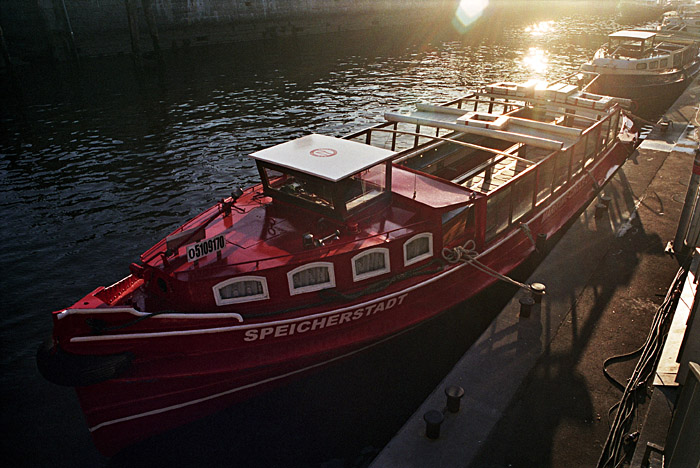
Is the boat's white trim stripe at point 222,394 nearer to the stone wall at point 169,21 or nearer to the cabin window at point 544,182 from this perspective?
the cabin window at point 544,182

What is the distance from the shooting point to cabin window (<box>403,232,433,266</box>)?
11156 mm

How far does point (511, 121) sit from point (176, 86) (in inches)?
1252

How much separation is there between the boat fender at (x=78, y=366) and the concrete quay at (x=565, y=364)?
5027 mm

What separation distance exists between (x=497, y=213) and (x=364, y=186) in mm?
4353

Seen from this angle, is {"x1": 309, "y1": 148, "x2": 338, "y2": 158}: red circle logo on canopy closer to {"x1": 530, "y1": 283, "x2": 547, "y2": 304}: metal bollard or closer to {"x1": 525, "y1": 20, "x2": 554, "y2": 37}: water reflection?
{"x1": 530, "y1": 283, "x2": 547, "y2": 304}: metal bollard

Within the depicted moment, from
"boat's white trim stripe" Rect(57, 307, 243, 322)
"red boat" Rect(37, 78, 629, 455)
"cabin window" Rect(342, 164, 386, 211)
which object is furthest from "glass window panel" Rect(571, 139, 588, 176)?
"boat's white trim stripe" Rect(57, 307, 243, 322)

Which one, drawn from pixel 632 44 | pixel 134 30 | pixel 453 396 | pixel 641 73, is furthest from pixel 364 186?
pixel 134 30

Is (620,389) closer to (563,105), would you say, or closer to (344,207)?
(344,207)

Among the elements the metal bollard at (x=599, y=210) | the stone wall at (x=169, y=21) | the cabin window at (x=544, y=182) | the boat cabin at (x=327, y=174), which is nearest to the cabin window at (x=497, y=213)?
the cabin window at (x=544, y=182)

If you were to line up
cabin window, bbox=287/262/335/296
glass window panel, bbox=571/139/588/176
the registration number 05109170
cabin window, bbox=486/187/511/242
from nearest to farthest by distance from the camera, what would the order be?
1. the registration number 05109170
2. cabin window, bbox=287/262/335/296
3. cabin window, bbox=486/187/511/242
4. glass window panel, bbox=571/139/588/176

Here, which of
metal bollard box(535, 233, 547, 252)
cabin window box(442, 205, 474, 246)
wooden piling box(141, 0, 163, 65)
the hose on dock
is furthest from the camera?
wooden piling box(141, 0, 163, 65)

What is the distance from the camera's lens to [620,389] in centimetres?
957

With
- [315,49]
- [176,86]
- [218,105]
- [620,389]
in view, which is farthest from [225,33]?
[620,389]

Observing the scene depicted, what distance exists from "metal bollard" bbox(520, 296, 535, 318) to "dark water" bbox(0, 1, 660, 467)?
2.12 m
